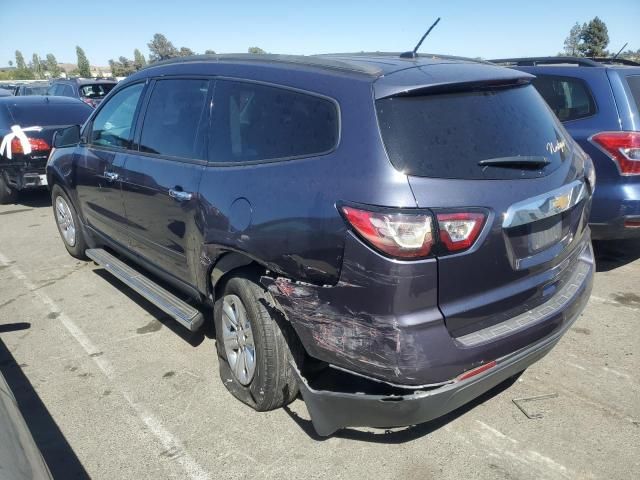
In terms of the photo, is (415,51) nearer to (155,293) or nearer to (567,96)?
(155,293)

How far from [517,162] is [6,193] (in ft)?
28.4

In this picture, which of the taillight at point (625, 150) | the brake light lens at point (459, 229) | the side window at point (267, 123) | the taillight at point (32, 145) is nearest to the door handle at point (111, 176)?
the side window at point (267, 123)

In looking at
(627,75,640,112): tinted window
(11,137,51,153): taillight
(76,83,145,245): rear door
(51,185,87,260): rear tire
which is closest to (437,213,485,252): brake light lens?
(76,83,145,245): rear door

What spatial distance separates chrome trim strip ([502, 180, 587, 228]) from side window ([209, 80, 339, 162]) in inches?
32.7

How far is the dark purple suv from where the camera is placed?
7.12 ft

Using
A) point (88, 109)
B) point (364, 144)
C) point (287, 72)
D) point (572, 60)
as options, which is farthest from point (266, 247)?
point (88, 109)

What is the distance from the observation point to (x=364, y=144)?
2.27m

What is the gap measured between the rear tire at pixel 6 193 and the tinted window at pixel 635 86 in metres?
8.57

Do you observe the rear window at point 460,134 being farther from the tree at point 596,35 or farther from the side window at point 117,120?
the tree at point 596,35

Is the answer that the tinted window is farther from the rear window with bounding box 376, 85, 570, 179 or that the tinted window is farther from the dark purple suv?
the rear window with bounding box 376, 85, 570, 179

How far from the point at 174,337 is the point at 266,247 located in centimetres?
175

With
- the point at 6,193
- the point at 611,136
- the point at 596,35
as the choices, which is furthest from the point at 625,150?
the point at 596,35

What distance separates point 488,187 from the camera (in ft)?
7.45

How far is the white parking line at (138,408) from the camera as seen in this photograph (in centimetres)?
265
